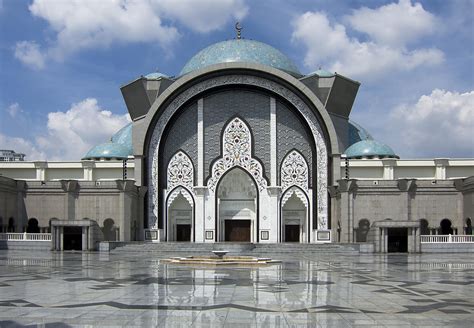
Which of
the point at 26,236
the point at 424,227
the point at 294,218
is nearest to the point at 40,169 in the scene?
the point at 26,236

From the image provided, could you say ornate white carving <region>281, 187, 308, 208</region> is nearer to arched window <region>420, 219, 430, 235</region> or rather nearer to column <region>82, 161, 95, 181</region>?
arched window <region>420, 219, 430, 235</region>

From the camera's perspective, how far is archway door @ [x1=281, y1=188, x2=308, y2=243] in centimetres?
3597

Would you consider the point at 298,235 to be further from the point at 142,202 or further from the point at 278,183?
the point at 142,202

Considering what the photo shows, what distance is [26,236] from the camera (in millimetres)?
31812

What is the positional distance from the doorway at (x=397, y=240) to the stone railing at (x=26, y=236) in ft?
53.0

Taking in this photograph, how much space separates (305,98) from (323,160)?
3.47m

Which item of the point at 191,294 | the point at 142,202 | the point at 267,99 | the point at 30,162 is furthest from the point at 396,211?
the point at 191,294

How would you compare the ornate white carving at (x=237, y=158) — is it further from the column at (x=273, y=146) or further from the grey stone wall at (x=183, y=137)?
the grey stone wall at (x=183, y=137)

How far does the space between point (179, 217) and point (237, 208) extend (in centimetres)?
327

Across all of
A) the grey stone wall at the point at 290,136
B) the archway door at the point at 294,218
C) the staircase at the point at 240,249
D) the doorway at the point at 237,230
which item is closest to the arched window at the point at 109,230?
the staircase at the point at 240,249

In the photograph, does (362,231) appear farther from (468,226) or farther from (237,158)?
(237,158)

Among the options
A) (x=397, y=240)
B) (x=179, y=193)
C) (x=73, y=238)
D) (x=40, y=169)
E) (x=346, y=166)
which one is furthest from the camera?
(x=40, y=169)

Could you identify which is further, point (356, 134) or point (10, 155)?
point (10, 155)

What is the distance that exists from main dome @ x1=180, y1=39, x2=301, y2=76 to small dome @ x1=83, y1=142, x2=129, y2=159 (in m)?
6.34
